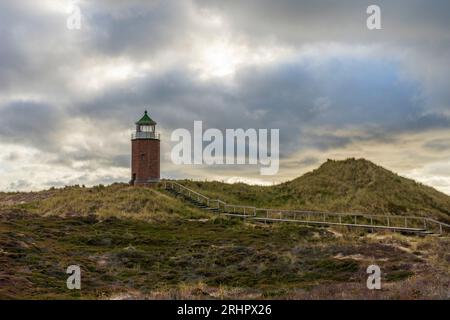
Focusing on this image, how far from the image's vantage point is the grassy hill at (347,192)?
4884 centimetres

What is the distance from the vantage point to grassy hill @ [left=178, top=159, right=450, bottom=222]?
48.8 meters

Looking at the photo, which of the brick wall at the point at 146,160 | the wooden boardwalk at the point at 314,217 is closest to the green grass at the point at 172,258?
the wooden boardwalk at the point at 314,217

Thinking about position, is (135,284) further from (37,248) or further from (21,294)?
(37,248)

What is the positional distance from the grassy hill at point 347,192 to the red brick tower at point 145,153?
4375mm

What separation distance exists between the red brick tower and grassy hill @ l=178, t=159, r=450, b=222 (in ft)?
14.4

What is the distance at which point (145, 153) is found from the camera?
55.3 meters

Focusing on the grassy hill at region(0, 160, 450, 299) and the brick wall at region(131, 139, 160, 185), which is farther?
the brick wall at region(131, 139, 160, 185)

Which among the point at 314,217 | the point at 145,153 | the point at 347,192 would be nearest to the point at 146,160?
the point at 145,153

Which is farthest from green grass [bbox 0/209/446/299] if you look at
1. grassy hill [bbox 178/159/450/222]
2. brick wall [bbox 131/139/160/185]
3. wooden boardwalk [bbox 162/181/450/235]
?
brick wall [bbox 131/139/160/185]

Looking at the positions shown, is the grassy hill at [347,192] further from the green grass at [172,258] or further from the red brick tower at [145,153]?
the green grass at [172,258]

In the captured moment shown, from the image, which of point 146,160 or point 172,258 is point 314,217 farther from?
point 146,160

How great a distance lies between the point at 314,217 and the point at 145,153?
68.0ft

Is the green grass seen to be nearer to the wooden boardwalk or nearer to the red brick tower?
the wooden boardwalk

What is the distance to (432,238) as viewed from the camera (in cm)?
3114
